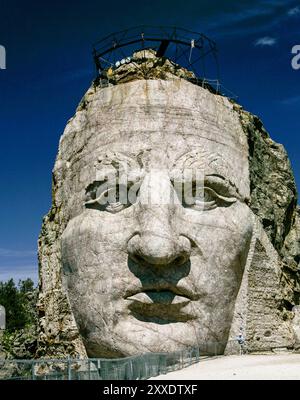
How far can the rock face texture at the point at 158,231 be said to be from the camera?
46.0 feet

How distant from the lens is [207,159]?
14.9 metres

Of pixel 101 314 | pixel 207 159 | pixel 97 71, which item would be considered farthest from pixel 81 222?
pixel 97 71

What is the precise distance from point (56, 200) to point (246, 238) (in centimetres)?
485

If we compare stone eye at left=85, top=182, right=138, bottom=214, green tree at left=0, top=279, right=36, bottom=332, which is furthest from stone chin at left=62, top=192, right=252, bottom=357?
green tree at left=0, top=279, right=36, bottom=332

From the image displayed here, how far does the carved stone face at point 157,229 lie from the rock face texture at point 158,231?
2cm

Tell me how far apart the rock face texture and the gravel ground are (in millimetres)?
736

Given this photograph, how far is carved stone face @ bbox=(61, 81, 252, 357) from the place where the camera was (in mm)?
13969

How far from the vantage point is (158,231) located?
44.9 feet

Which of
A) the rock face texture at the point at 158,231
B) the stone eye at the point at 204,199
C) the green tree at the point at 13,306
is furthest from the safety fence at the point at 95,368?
the green tree at the point at 13,306

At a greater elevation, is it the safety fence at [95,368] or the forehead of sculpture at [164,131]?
the forehead of sculpture at [164,131]

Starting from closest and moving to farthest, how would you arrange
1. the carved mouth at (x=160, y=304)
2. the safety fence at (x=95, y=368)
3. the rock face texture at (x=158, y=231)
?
the safety fence at (x=95, y=368) < the carved mouth at (x=160, y=304) < the rock face texture at (x=158, y=231)

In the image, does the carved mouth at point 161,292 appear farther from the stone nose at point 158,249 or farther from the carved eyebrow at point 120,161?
the carved eyebrow at point 120,161

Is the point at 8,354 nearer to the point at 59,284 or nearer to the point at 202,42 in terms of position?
the point at 59,284

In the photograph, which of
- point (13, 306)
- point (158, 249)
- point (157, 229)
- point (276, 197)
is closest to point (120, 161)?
point (157, 229)
